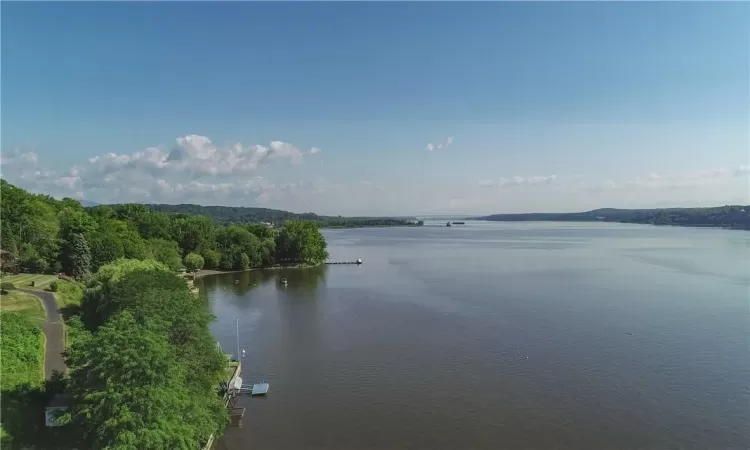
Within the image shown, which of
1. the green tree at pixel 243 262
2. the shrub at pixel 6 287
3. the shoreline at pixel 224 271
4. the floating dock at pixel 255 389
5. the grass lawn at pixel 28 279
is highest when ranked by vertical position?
the shrub at pixel 6 287

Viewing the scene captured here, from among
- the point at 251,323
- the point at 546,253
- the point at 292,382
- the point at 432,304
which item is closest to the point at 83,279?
the point at 251,323

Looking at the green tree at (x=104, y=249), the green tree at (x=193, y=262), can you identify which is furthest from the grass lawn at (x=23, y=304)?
the green tree at (x=193, y=262)

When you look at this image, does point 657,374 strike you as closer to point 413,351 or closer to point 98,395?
point 413,351

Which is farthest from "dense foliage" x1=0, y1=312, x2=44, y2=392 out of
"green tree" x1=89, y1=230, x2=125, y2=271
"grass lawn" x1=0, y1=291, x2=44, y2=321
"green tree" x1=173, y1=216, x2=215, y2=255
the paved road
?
"green tree" x1=173, y1=216, x2=215, y2=255

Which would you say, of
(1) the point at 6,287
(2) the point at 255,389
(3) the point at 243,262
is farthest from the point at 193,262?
(2) the point at 255,389

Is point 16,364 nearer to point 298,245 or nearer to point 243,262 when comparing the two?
point 243,262

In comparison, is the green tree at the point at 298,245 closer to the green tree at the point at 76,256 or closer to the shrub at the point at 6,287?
the green tree at the point at 76,256
